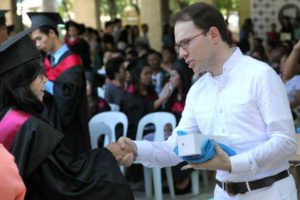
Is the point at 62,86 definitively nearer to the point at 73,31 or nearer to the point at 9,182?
the point at 9,182

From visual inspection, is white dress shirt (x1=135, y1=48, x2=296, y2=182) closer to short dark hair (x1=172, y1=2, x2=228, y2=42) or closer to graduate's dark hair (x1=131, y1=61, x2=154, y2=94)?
short dark hair (x1=172, y1=2, x2=228, y2=42)

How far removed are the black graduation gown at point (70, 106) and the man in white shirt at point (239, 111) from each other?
3051 mm

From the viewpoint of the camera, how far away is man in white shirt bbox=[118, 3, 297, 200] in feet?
8.80

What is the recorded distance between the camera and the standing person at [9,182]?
1.76m

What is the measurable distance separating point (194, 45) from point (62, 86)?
3.22 metres

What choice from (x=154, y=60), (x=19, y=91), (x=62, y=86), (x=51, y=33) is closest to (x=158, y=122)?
(x=62, y=86)

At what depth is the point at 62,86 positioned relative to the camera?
231 inches

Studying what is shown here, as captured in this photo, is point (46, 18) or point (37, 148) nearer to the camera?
point (37, 148)

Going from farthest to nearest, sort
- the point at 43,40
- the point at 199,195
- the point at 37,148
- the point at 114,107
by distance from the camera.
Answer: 1. the point at 114,107
2. the point at 199,195
3. the point at 43,40
4. the point at 37,148

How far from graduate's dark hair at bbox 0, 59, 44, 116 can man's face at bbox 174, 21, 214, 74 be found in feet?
2.22

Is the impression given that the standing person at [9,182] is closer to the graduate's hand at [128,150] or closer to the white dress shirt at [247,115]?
the white dress shirt at [247,115]

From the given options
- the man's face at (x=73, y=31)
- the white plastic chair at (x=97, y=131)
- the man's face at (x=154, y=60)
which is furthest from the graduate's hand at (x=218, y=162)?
the man's face at (x=73, y=31)

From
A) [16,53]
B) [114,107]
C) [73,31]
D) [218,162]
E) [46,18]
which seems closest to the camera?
[218,162]

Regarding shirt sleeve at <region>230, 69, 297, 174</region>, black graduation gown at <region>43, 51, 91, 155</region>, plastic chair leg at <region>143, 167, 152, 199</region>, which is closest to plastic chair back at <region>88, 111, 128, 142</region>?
plastic chair leg at <region>143, 167, 152, 199</region>
